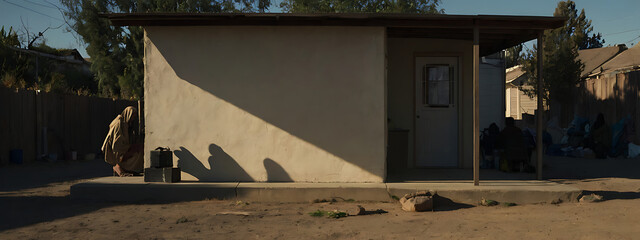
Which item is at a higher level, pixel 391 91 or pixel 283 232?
pixel 391 91

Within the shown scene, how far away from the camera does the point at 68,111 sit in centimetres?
1463

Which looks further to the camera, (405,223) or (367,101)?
(367,101)

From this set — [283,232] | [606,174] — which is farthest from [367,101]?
[606,174]

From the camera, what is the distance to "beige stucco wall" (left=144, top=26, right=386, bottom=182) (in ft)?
24.5

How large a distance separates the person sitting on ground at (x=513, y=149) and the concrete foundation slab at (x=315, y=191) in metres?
1.52

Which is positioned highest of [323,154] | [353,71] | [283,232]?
[353,71]

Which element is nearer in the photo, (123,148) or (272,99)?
(272,99)

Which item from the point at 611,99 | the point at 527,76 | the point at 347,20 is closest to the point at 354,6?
the point at 527,76

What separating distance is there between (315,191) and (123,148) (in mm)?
3474

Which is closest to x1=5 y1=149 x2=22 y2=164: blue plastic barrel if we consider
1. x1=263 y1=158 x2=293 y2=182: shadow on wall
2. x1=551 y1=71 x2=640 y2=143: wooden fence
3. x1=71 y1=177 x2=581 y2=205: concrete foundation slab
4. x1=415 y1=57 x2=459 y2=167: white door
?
x1=71 y1=177 x2=581 y2=205: concrete foundation slab

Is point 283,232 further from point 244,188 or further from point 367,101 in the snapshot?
point 367,101

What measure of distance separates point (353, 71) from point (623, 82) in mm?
10793

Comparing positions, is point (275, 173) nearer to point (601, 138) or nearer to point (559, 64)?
point (601, 138)

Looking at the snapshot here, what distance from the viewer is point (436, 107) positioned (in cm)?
933
